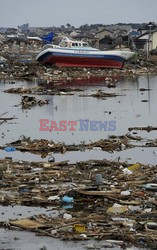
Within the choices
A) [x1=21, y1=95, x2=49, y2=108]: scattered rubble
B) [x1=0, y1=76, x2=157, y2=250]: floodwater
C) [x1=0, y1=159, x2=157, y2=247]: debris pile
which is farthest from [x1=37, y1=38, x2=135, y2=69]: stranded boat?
[x1=0, y1=159, x2=157, y2=247]: debris pile

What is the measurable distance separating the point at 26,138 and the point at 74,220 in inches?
321

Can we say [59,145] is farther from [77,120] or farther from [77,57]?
[77,57]

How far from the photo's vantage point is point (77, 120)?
23453 mm

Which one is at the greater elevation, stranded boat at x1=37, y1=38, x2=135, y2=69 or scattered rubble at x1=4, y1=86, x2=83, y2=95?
stranded boat at x1=37, y1=38, x2=135, y2=69

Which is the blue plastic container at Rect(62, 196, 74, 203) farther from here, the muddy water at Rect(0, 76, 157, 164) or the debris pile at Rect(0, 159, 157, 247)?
the muddy water at Rect(0, 76, 157, 164)

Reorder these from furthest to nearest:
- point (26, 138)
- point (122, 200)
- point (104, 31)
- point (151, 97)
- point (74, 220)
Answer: point (104, 31)
point (151, 97)
point (26, 138)
point (122, 200)
point (74, 220)

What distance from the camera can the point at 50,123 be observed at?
2262 cm

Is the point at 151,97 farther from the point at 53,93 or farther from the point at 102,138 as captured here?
the point at 102,138

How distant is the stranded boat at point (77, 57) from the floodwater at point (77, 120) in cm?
Result: 1165

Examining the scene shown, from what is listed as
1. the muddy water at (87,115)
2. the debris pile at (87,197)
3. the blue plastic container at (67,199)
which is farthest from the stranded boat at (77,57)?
the blue plastic container at (67,199)

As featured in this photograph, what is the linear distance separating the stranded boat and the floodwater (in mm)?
11650

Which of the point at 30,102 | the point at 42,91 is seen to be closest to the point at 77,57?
the point at 42,91

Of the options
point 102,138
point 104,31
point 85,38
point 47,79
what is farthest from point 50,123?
point 104,31

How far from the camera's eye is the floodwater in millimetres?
9875
